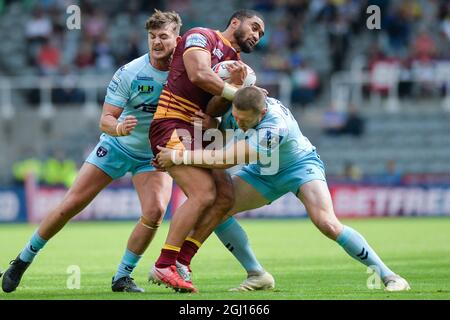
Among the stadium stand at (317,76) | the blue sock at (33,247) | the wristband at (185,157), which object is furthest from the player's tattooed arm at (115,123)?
the stadium stand at (317,76)

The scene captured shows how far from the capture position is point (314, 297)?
9.28m

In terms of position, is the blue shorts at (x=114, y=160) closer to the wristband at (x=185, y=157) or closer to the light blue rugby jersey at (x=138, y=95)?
the light blue rugby jersey at (x=138, y=95)

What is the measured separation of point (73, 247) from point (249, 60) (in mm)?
12625

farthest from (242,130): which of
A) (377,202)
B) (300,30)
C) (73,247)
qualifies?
(300,30)

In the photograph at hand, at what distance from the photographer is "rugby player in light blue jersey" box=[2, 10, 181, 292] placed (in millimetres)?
10367

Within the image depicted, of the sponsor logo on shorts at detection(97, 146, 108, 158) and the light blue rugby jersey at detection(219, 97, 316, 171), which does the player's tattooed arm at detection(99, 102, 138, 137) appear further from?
the light blue rugby jersey at detection(219, 97, 316, 171)

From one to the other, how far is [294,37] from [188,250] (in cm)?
2049

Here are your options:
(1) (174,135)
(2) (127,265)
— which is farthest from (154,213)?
(1) (174,135)

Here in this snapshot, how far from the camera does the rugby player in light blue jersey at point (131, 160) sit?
1037 centimetres

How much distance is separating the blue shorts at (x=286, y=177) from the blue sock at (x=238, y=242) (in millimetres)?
470

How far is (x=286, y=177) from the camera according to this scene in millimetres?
10211

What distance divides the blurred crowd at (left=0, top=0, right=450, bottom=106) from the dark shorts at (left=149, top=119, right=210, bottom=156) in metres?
18.4

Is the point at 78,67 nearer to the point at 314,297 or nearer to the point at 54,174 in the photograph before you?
the point at 54,174

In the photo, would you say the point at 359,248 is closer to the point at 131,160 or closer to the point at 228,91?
the point at 228,91
